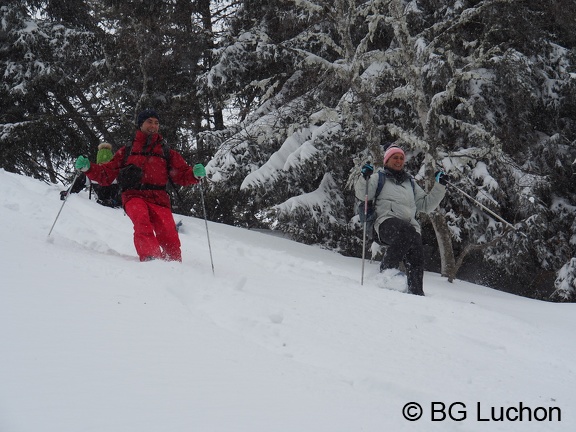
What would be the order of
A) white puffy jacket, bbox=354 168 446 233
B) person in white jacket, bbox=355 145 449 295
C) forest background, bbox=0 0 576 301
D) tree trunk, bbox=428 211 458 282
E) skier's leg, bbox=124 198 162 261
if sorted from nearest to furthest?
skier's leg, bbox=124 198 162 261, person in white jacket, bbox=355 145 449 295, white puffy jacket, bbox=354 168 446 233, tree trunk, bbox=428 211 458 282, forest background, bbox=0 0 576 301

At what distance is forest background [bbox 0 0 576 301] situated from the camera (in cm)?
988

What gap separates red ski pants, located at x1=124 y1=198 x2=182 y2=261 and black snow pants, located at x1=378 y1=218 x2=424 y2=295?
90.7 inches

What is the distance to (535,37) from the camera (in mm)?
11609

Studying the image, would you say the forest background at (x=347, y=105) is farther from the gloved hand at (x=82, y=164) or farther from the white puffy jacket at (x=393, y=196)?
the gloved hand at (x=82, y=164)

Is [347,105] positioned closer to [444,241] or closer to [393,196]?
[444,241]

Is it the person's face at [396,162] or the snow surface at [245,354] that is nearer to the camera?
the snow surface at [245,354]

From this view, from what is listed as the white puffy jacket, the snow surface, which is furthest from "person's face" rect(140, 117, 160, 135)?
the white puffy jacket

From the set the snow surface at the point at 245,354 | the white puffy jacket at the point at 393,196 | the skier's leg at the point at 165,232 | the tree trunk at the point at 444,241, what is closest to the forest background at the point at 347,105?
the tree trunk at the point at 444,241

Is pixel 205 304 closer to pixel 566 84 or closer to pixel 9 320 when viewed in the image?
pixel 9 320

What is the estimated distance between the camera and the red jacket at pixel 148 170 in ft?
20.0

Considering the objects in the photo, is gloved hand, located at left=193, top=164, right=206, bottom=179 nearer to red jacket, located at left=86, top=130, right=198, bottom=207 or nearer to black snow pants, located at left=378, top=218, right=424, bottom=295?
red jacket, located at left=86, top=130, right=198, bottom=207

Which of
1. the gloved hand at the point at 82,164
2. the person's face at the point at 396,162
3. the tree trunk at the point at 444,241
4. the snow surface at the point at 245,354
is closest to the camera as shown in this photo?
the snow surface at the point at 245,354

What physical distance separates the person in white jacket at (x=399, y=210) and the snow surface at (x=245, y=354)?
1.91ft

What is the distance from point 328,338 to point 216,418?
1.47 meters
